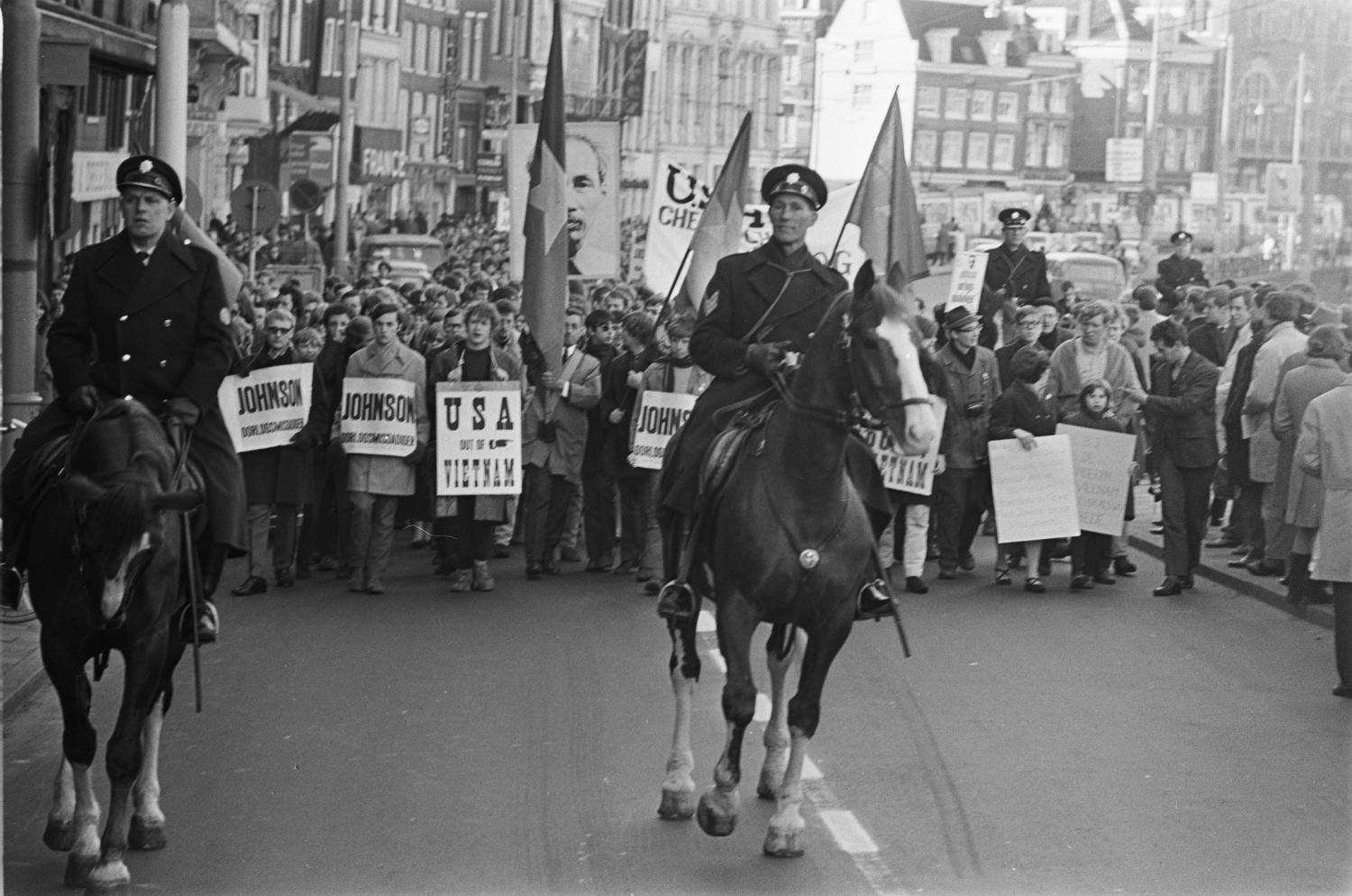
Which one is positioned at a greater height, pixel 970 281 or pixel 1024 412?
pixel 970 281

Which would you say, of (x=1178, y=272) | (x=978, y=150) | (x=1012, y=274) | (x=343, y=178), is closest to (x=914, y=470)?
(x=1012, y=274)

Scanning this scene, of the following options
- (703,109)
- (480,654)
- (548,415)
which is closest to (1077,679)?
(480,654)

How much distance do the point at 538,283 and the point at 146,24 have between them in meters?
17.9

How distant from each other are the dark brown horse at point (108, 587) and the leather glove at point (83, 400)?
0.05 metres

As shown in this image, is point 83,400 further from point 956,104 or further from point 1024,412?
point 956,104

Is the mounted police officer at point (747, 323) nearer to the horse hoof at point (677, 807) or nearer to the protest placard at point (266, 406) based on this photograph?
the horse hoof at point (677, 807)

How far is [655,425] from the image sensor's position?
56.1 ft

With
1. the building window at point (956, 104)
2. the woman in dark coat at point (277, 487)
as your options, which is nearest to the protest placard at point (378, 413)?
the woman in dark coat at point (277, 487)

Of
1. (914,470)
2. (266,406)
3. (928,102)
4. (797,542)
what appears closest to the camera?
(797,542)

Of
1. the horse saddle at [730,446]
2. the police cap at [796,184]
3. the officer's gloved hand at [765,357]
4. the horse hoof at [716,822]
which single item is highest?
the police cap at [796,184]

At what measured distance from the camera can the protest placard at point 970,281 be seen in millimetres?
21906

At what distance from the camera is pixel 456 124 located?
91.2 meters

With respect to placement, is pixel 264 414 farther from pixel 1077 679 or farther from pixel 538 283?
pixel 1077 679

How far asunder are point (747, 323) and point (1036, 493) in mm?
8216
